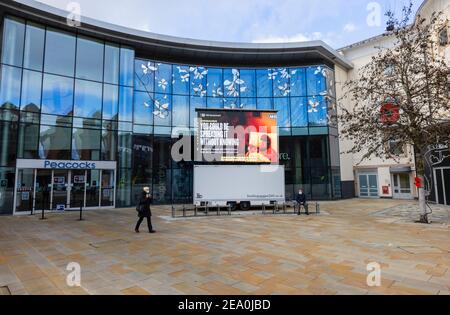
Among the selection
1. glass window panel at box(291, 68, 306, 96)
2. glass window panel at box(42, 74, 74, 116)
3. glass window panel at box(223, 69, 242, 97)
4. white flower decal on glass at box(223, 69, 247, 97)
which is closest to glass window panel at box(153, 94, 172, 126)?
glass window panel at box(223, 69, 242, 97)

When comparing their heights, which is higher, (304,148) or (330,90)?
(330,90)

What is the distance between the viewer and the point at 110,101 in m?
21.1

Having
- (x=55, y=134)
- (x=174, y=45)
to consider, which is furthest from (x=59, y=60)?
(x=174, y=45)

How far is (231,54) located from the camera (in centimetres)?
2556

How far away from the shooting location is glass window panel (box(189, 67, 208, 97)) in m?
25.8

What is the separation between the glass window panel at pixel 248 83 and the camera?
27016mm

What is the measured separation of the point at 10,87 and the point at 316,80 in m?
24.6

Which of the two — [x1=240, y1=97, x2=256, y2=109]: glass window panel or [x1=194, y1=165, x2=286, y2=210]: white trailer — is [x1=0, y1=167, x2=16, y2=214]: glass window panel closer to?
[x1=194, y1=165, x2=286, y2=210]: white trailer

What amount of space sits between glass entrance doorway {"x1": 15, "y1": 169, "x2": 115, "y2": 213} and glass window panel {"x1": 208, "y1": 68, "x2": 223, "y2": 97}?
1171 cm

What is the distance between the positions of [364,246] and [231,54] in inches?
841

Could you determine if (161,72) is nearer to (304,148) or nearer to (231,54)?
(231,54)

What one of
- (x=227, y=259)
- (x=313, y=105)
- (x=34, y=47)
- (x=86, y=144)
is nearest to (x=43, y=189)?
(x=86, y=144)

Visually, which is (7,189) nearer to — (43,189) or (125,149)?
(43,189)

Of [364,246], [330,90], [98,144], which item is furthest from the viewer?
[330,90]
